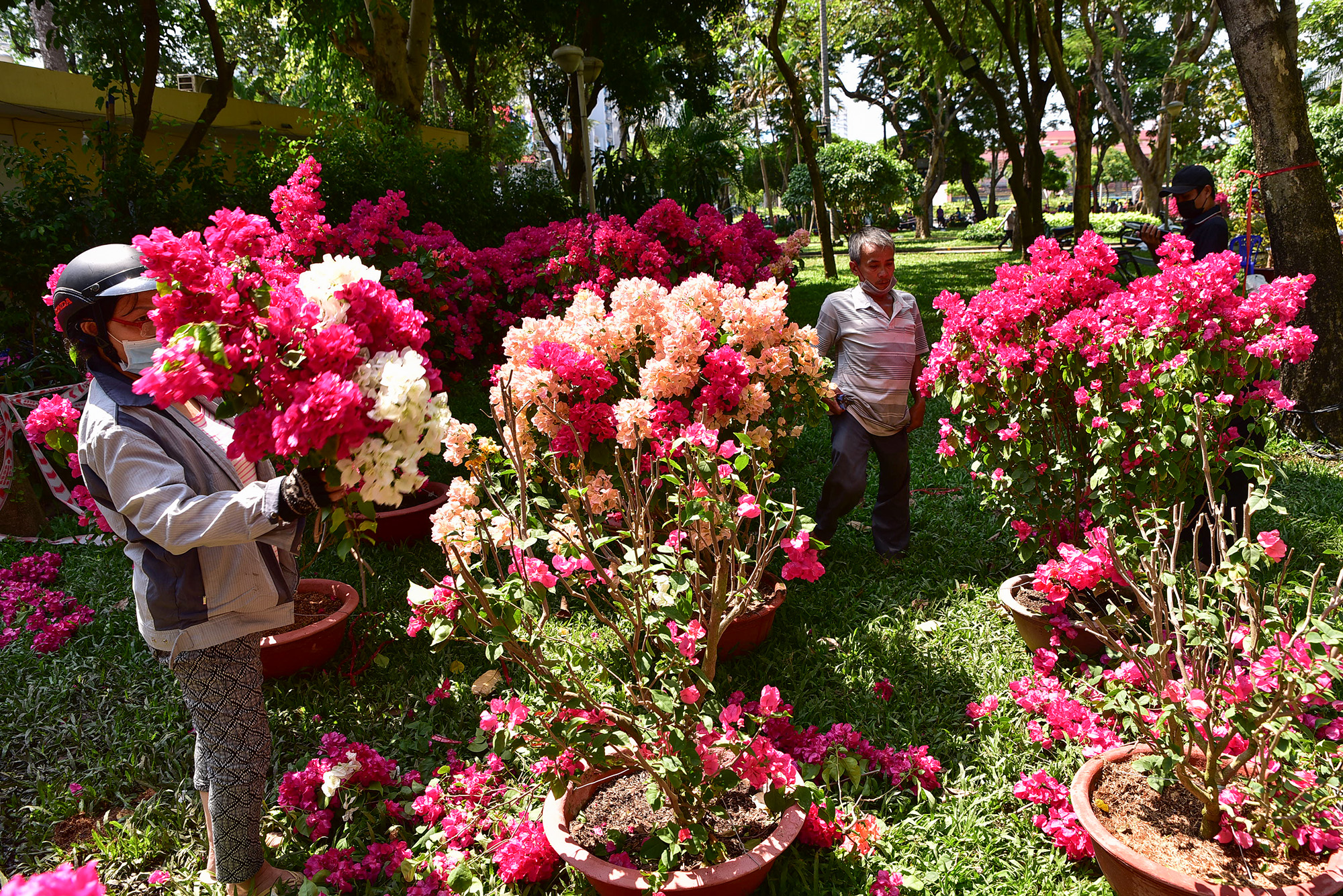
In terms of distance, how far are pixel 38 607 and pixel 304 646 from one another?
193cm

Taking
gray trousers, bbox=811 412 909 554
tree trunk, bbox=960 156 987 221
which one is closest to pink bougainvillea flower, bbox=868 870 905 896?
gray trousers, bbox=811 412 909 554

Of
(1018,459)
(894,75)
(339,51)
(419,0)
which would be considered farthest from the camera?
(894,75)

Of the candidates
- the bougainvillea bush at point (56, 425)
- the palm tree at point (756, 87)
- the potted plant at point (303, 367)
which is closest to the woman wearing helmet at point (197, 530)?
the potted plant at point (303, 367)

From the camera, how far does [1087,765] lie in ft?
8.36

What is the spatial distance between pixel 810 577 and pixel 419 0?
9464 mm

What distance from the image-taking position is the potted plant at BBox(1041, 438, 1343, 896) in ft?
6.73

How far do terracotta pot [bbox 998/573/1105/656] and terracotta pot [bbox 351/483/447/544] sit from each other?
124 inches

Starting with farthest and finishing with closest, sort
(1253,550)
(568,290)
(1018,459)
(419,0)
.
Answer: (419,0), (568,290), (1018,459), (1253,550)

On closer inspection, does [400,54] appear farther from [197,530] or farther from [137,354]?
[197,530]

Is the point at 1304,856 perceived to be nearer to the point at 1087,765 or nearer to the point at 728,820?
the point at 1087,765

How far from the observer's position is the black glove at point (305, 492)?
1.93m

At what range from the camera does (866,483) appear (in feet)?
14.5

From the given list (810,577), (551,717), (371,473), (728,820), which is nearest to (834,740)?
(728,820)

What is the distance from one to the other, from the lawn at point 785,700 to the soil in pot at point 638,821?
0.54ft
